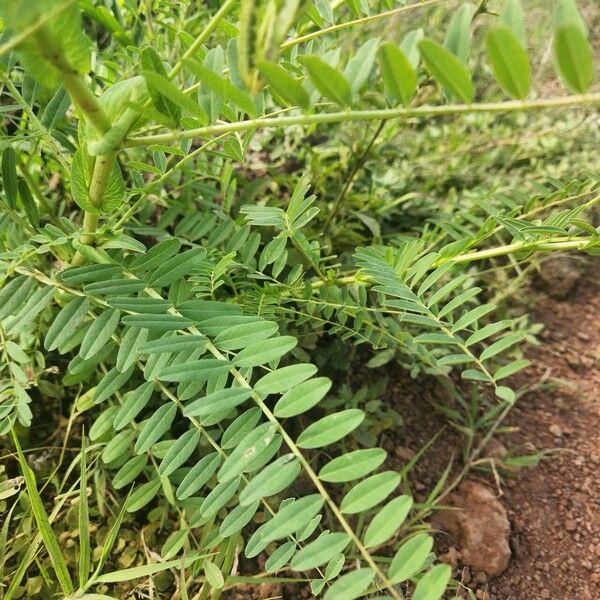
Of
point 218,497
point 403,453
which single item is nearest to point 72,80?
point 218,497

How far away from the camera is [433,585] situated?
1.55 ft

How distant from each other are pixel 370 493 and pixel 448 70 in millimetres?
391

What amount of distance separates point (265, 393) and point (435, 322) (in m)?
0.27

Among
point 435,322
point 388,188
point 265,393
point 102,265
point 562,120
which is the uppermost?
point 102,265

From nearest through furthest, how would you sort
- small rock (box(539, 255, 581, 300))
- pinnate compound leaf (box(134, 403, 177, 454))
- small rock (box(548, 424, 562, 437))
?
pinnate compound leaf (box(134, 403, 177, 454)) < small rock (box(548, 424, 562, 437)) < small rock (box(539, 255, 581, 300))

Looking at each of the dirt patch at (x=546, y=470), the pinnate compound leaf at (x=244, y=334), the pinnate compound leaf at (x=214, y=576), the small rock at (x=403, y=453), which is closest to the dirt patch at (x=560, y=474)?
the dirt patch at (x=546, y=470)

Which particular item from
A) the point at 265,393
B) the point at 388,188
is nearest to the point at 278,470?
the point at 265,393

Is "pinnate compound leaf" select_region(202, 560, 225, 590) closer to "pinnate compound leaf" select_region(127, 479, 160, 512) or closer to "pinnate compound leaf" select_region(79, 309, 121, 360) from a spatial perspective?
"pinnate compound leaf" select_region(127, 479, 160, 512)

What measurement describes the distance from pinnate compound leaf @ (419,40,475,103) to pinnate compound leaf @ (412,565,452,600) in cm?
42

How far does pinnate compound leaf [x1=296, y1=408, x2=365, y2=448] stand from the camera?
545mm

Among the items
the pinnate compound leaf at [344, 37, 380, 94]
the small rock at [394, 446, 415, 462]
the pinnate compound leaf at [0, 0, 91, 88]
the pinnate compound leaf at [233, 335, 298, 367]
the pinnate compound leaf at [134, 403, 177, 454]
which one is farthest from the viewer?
the small rock at [394, 446, 415, 462]

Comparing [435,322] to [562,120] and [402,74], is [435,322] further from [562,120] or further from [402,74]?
[562,120]

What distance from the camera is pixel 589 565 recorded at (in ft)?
3.59

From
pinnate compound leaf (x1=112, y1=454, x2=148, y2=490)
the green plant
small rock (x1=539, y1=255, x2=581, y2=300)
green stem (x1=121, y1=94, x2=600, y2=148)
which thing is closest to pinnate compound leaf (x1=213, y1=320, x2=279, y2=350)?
the green plant
